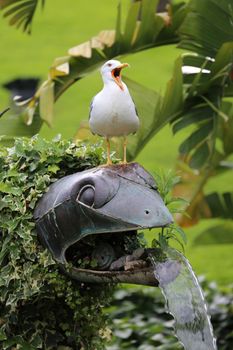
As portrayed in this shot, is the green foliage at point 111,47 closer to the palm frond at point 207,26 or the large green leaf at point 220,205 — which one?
the palm frond at point 207,26

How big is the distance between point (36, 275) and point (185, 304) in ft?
1.88

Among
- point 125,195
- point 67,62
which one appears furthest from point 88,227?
point 67,62

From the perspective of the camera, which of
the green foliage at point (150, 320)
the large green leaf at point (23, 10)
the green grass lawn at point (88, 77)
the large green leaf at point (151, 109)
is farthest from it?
the green grass lawn at point (88, 77)

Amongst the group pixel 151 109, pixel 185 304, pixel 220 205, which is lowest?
pixel 220 205

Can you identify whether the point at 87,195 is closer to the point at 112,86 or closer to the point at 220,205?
the point at 112,86

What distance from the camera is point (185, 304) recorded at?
3.45m

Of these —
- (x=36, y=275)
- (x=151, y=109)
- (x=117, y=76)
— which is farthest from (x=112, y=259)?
(x=151, y=109)

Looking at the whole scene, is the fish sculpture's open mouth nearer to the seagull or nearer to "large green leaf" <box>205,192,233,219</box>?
the seagull

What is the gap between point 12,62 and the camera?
10875mm

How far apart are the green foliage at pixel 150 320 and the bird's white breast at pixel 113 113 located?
2.78 m

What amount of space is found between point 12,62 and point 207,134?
17.6 feet

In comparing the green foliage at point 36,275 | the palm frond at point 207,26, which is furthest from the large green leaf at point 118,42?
the green foliage at point 36,275

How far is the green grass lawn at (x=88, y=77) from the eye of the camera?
8720 millimetres

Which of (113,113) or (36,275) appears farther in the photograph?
(36,275)
